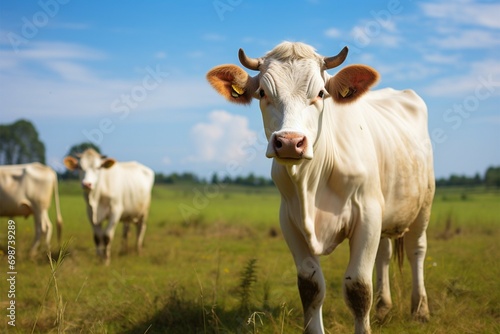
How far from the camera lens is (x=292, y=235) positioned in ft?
14.1

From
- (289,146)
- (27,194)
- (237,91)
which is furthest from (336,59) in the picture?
(27,194)

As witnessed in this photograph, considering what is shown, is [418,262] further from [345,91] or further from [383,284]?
[345,91]

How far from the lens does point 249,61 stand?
405 centimetres

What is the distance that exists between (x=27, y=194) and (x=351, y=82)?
10257 millimetres

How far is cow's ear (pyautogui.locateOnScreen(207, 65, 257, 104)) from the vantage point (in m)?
4.15

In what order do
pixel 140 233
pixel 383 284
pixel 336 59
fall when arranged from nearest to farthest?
pixel 336 59
pixel 383 284
pixel 140 233

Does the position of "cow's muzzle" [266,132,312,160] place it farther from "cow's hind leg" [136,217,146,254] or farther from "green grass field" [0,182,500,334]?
"cow's hind leg" [136,217,146,254]

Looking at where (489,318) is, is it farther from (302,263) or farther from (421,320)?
(302,263)

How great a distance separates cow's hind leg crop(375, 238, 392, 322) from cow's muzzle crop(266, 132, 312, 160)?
2536mm

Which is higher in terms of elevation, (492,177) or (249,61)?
(249,61)

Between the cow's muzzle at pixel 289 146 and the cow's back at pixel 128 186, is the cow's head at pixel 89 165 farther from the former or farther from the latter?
the cow's muzzle at pixel 289 146

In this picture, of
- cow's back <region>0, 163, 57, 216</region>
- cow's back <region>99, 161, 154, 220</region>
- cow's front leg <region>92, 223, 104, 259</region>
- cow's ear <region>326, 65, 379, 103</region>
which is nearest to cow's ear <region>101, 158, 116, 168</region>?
cow's back <region>99, 161, 154, 220</region>

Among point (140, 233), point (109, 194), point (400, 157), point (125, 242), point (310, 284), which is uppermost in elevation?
point (400, 157)

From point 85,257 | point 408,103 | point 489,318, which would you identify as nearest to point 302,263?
point 489,318
